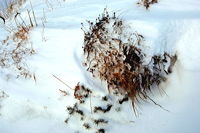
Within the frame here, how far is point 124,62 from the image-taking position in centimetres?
263

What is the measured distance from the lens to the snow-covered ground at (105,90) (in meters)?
2.52

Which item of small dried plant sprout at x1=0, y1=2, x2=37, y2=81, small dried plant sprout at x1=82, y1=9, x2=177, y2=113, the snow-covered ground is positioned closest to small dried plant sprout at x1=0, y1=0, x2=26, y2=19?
small dried plant sprout at x1=0, y1=2, x2=37, y2=81

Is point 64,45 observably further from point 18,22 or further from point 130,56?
point 18,22

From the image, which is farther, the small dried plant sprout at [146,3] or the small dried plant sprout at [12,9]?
the small dried plant sprout at [12,9]

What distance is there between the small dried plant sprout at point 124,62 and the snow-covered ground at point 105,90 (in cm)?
7

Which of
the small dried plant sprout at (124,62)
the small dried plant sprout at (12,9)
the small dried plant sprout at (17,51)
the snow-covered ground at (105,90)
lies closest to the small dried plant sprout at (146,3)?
the snow-covered ground at (105,90)

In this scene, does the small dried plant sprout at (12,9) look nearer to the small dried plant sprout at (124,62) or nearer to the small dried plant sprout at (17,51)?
the small dried plant sprout at (17,51)

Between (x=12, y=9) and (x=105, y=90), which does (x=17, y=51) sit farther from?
(x=12, y=9)

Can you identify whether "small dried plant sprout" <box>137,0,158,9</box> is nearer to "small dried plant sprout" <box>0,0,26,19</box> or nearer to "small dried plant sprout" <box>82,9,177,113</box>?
"small dried plant sprout" <box>82,9,177,113</box>

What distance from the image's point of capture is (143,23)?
290 centimetres

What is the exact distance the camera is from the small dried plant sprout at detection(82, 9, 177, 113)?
259cm

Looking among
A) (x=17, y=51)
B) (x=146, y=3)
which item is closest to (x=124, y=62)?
(x=146, y=3)

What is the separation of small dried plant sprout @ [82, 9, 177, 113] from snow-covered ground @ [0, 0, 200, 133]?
0.07 metres

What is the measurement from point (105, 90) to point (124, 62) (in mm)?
296
